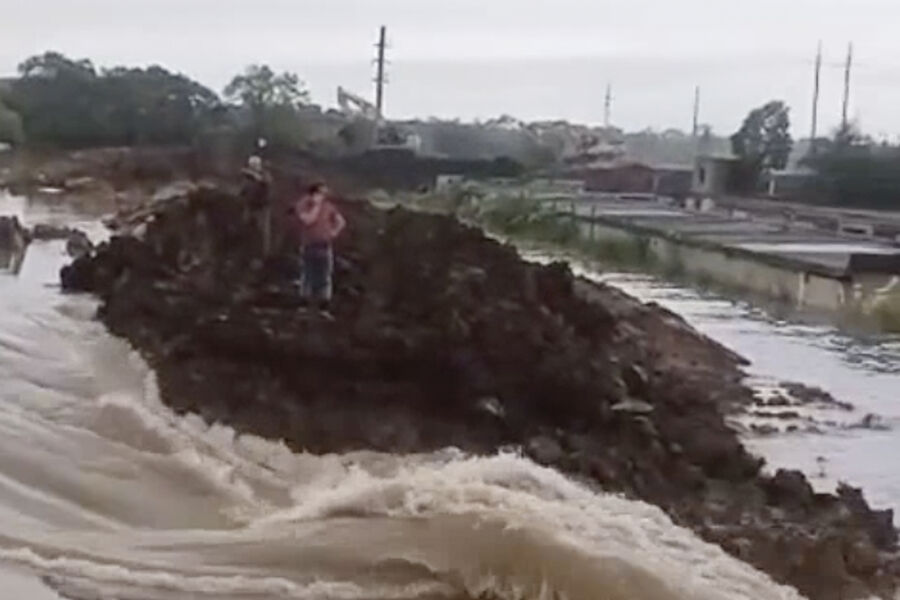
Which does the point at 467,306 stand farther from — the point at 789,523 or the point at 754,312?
the point at 754,312

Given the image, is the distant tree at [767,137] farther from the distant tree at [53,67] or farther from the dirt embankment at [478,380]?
the dirt embankment at [478,380]

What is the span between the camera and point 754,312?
21.6m

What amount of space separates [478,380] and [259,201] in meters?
6.27

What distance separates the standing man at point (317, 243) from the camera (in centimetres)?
1254

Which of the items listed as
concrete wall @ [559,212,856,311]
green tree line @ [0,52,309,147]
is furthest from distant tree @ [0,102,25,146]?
concrete wall @ [559,212,856,311]

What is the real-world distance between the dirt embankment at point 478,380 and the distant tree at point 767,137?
2442 centimetres

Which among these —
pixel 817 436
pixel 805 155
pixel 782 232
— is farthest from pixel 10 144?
pixel 817 436

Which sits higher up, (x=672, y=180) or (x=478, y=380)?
(x=672, y=180)

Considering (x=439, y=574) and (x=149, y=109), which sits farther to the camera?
(x=149, y=109)

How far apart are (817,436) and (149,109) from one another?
66.3 feet

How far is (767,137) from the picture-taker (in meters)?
40.7

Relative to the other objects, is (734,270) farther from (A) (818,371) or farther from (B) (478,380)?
(B) (478,380)

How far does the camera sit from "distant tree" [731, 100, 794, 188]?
39.4 m

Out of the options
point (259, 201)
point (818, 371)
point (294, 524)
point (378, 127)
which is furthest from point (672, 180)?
point (294, 524)
